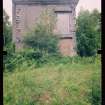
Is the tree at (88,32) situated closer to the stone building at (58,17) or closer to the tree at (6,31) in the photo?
the stone building at (58,17)

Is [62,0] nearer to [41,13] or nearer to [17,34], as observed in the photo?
[41,13]

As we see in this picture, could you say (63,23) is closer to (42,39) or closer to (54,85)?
(42,39)

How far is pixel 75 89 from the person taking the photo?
1.24 m

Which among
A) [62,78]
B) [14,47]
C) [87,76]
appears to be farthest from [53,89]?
[14,47]

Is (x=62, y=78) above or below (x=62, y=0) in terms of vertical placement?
below

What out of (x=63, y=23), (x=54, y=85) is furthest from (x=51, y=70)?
(x=63, y=23)

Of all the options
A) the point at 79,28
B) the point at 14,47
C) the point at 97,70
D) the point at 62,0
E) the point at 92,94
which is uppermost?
the point at 62,0

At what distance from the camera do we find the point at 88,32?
126 centimetres

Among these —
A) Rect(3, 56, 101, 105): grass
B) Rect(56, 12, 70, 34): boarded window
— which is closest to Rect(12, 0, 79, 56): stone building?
Rect(56, 12, 70, 34): boarded window

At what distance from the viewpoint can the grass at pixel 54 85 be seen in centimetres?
122

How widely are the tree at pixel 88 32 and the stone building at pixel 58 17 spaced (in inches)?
1.3

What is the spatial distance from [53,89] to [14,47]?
308 mm

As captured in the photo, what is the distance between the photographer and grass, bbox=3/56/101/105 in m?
1.22

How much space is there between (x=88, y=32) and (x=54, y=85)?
343 millimetres
